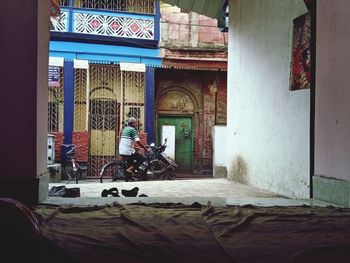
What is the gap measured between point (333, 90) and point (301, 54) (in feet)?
6.03

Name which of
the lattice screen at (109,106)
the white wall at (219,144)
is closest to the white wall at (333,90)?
the white wall at (219,144)

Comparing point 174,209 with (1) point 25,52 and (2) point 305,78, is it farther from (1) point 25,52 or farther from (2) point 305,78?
(2) point 305,78

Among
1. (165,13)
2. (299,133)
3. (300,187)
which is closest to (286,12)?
(299,133)

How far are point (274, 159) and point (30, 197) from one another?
380 centimetres

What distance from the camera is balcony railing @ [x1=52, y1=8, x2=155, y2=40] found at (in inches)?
484

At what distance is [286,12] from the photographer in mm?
5691

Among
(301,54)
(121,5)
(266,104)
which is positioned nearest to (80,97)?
(121,5)

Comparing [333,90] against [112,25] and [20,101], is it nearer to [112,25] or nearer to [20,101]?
[20,101]

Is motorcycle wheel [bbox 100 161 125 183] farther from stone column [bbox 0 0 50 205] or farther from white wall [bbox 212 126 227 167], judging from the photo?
stone column [bbox 0 0 50 205]

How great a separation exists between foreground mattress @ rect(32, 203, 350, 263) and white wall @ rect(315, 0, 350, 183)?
60 cm

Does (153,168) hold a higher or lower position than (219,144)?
lower

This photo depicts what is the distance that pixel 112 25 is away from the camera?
12.5m

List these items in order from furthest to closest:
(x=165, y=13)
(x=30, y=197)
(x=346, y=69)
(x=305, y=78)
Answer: (x=165, y=13) → (x=305, y=78) → (x=346, y=69) → (x=30, y=197)

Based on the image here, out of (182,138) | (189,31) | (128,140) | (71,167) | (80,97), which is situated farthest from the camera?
(182,138)
